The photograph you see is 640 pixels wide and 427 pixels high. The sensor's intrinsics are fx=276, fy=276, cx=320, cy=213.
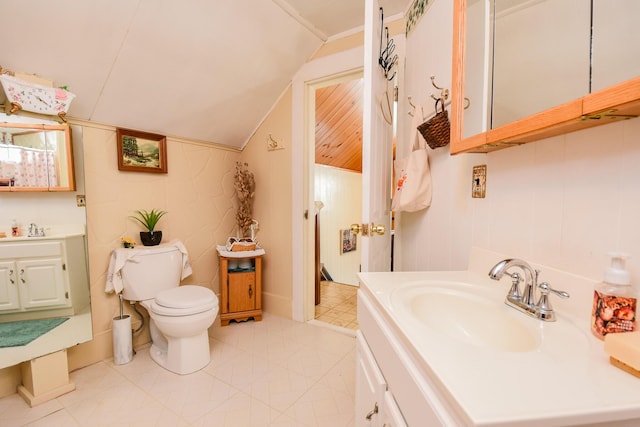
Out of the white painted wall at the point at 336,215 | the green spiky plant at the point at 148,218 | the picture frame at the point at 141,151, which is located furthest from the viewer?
the white painted wall at the point at 336,215

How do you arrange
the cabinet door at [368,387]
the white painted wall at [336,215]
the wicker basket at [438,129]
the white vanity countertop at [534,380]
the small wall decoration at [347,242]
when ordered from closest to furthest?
the white vanity countertop at [534,380]
the cabinet door at [368,387]
the wicker basket at [438,129]
the white painted wall at [336,215]
the small wall decoration at [347,242]

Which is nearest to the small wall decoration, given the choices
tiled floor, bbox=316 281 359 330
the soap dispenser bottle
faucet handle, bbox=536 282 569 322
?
tiled floor, bbox=316 281 359 330

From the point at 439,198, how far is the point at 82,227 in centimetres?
206

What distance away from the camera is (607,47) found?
620 millimetres

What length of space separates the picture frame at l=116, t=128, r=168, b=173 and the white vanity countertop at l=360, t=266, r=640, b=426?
2.11m

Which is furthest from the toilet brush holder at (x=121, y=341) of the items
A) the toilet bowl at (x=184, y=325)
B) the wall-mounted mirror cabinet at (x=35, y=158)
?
the wall-mounted mirror cabinet at (x=35, y=158)

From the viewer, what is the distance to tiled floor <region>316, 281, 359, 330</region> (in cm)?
249

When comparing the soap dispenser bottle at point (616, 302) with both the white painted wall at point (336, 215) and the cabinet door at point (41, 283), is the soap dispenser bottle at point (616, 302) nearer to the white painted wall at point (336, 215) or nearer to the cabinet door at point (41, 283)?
the cabinet door at point (41, 283)

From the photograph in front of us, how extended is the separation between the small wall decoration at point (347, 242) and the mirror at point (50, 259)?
2.90 m

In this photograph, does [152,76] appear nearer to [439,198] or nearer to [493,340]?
[439,198]

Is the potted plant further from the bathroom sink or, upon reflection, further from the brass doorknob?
the bathroom sink

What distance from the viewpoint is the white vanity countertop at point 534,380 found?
1.13 ft

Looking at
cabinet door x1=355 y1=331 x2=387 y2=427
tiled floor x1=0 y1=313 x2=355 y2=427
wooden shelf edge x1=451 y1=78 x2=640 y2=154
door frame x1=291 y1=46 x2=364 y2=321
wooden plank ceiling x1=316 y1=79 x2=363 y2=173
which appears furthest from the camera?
wooden plank ceiling x1=316 y1=79 x2=363 y2=173

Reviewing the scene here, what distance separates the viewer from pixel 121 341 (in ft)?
5.90
